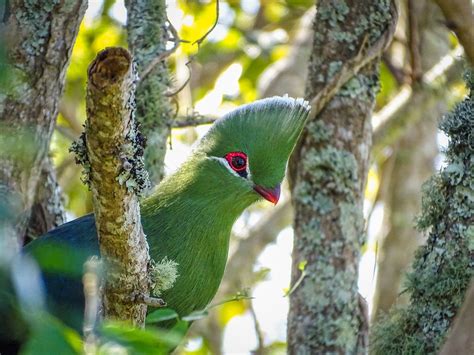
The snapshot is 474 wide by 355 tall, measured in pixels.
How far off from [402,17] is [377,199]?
1.41 m

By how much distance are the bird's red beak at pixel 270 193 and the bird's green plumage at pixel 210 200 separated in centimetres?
2

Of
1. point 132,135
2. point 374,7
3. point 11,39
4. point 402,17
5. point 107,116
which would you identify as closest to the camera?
point 107,116

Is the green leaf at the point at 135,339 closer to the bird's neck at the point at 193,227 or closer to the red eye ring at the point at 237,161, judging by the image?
the bird's neck at the point at 193,227

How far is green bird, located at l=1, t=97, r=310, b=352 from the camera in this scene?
12.3ft

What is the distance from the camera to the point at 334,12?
14.1 feet

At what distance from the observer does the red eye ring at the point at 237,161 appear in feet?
12.7

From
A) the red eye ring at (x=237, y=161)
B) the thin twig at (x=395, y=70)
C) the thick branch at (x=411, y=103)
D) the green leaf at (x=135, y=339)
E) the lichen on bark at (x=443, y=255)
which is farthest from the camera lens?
the thin twig at (x=395, y=70)

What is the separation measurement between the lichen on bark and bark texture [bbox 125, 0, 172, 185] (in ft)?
4.70

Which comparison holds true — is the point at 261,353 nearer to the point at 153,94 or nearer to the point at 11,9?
the point at 153,94

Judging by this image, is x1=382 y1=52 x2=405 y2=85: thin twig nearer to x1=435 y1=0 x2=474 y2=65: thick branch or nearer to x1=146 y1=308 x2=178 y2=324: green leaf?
x1=435 y1=0 x2=474 y2=65: thick branch

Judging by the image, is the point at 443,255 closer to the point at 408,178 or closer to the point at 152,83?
the point at 152,83

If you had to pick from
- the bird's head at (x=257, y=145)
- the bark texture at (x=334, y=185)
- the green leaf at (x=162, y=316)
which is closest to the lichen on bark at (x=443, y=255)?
the bark texture at (x=334, y=185)

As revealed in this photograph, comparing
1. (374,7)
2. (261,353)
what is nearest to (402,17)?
(374,7)

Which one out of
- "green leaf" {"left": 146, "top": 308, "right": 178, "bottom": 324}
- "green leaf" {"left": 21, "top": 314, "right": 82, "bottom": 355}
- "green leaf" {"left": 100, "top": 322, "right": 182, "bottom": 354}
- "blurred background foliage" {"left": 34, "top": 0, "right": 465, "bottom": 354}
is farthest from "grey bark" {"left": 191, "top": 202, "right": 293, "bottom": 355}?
"green leaf" {"left": 21, "top": 314, "right": 82, "bottom": 355}
